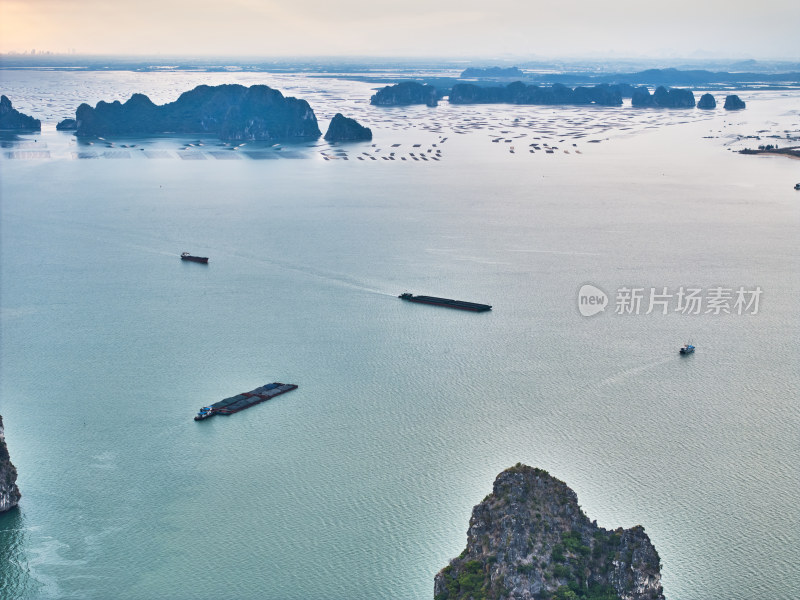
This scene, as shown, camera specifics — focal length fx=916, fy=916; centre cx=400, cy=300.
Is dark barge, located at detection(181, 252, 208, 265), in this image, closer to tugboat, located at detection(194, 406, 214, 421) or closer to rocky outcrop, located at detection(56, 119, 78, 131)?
tugboat, located at detection(194, 406, 214, 421)

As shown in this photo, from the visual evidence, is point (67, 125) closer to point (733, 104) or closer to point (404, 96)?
point (404, 96)

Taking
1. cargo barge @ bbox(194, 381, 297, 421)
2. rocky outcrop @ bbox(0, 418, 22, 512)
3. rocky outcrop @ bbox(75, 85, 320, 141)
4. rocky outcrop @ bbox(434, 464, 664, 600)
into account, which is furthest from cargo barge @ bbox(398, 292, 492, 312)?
rocky outcrop @ bbox(75, 85, 320, 141)

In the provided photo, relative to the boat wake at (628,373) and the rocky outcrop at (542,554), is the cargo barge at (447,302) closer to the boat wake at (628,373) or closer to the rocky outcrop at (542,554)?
the boat wake at (628,373)

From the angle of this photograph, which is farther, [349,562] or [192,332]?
[192,332]

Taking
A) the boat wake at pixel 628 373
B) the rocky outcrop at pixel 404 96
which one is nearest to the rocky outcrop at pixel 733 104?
the rocky outcrop at pixel 404 96

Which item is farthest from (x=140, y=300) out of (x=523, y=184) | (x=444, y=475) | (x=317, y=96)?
(x=317, y=96)

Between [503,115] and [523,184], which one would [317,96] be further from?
[523,184]
